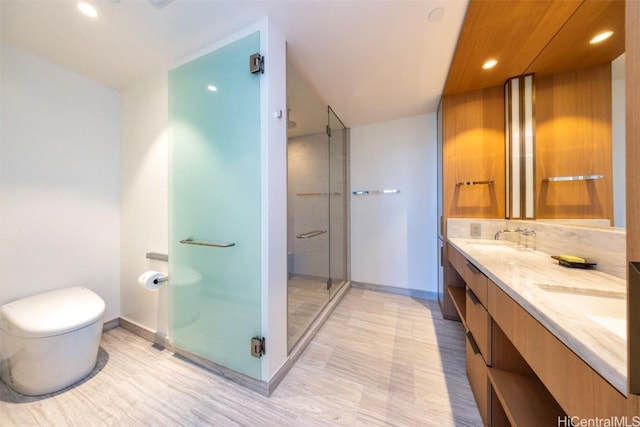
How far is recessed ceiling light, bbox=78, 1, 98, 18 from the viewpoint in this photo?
46.1 inches

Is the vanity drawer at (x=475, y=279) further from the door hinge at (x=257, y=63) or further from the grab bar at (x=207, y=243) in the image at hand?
the door hinge at (x=257, y=63)

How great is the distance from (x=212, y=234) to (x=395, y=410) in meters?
1.59

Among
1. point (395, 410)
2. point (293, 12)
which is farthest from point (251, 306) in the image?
point (293, 12)

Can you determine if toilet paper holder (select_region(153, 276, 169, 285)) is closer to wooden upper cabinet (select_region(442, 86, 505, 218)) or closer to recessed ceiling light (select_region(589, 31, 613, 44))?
wooden upper cabinet (select_region(442, 86, 505, 218))

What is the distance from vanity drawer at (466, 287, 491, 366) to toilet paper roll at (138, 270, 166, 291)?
2193 millimetres

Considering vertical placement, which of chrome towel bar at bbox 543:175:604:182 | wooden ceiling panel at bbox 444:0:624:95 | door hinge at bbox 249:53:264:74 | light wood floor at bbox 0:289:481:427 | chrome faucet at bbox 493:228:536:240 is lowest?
light wood floor at bbox 0:289:481:427

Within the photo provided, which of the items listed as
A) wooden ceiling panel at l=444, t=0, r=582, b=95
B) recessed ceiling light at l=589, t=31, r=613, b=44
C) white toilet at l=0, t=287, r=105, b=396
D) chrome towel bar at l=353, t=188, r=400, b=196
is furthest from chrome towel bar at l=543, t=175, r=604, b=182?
white toilet at l=0, t=287, r=105, b=396

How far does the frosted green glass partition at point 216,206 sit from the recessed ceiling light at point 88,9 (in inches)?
17.9

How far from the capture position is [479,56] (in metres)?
1.50

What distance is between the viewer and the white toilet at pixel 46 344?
48.6 inches

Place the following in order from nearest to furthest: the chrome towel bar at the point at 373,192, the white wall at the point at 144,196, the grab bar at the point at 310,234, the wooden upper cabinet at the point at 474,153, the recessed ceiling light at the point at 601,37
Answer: the recessed ceiling light at the point at 601,37, the white wall at the point at 144,196, the wooden upper cabinet at the point at 474,153, the grab bar at the point at 310,234, the chrome towel bar at the point at 373,192

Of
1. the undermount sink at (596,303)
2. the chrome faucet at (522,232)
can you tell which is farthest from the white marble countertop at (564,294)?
the chrome faucet at (522,232)

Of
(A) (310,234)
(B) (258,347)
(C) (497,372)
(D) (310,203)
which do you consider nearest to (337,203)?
(D) (310,203)

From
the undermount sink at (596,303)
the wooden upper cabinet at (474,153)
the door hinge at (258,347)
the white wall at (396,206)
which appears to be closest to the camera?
the undermount sink at (596,303)
